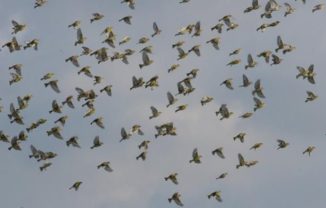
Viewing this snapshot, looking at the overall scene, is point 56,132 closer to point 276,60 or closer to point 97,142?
point 97,142

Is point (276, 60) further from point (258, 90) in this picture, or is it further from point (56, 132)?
point (56, 132)

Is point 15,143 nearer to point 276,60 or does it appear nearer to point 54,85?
point 54,85

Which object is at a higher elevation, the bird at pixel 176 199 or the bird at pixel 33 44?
the bird at pixel 33 44

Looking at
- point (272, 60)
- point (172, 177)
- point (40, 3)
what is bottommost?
point (172, 177)

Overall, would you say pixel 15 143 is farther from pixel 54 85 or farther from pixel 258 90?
pixel 258 90

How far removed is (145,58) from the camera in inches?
5719

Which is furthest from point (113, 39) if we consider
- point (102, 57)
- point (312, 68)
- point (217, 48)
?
point (312, 68)

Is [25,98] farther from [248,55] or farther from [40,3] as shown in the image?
[248,55]

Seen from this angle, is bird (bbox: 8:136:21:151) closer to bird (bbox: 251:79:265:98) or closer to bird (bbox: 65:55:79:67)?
bird (bbox: 65:55:79:67)

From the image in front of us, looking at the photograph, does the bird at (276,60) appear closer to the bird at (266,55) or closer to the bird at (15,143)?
the bird at (266,55)

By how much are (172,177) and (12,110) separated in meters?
23.2

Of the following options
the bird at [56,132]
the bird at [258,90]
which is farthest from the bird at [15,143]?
the bird at [258,90]

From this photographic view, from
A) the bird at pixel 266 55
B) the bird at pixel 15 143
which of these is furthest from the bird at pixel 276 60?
the bird at pixel 15 143

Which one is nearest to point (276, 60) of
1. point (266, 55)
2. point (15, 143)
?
point (266, 55)
